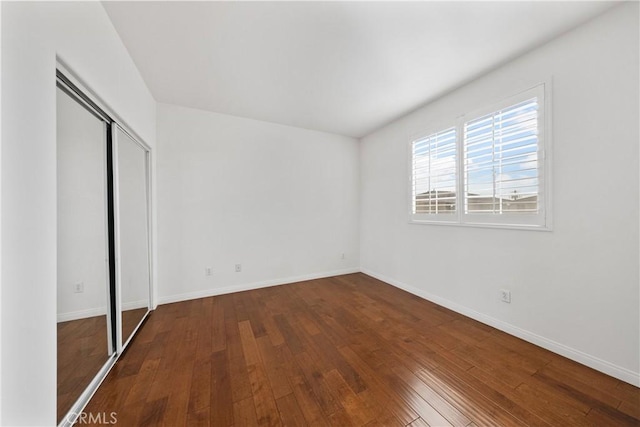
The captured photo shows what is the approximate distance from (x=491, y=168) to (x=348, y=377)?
237 centimetres

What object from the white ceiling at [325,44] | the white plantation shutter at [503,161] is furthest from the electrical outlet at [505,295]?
the white ceiling at [325,44]

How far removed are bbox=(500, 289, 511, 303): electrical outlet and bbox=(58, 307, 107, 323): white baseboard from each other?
11.1 feet

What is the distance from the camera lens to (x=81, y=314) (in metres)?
1.44

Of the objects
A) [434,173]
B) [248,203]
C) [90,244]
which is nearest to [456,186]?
[434,173]

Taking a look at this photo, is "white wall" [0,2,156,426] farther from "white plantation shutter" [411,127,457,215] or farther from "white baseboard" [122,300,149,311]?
"white plantation shutter" [411,127,457,215]

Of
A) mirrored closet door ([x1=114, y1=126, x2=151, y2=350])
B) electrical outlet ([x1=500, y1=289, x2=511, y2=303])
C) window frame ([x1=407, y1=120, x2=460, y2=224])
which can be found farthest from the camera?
window frame ([x1=407, y1=120, x2=460, y2=224])

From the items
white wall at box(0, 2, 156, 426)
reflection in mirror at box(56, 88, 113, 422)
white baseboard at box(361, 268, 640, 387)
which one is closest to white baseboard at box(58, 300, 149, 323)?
reflection in mirror at box(56, 88, 113, 422)

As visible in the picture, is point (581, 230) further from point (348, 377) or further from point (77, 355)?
point (77, 355)

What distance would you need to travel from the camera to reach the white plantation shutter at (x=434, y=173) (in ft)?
8.97

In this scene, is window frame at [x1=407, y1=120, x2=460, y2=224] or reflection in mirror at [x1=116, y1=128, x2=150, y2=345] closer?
reflection in mirror at [x1=116, y1=128, x2=150, y2=345]

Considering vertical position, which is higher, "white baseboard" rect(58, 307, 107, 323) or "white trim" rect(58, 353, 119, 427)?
"white baseboard" rect(58, 307, 107, 323)

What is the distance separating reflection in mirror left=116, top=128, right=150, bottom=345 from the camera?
1.91 m

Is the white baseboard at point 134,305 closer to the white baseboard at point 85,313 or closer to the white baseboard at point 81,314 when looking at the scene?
the white baseboard at point 85,313

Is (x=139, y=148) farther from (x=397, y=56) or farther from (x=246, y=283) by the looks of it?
(x=397, y=56)
